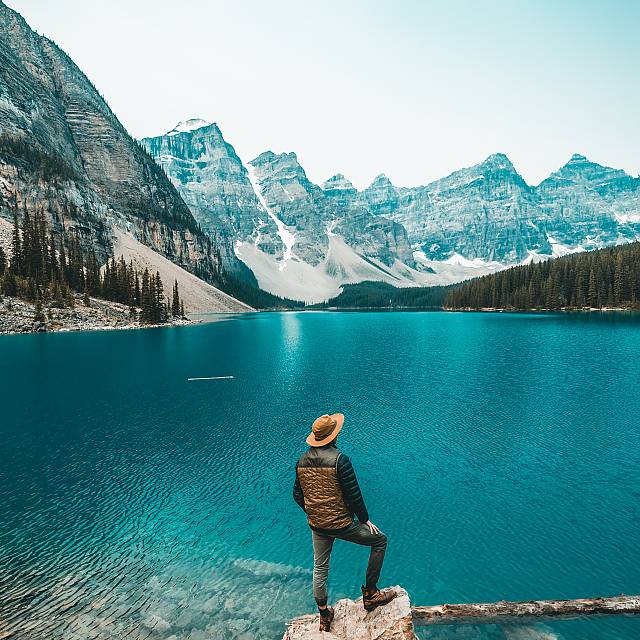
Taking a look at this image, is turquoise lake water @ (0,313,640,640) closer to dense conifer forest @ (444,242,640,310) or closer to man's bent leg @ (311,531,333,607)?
man's bent leg @ (311,531,333,607)

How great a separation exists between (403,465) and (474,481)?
166 inches

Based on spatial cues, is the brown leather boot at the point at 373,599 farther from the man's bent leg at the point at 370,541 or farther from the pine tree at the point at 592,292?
the pine tree at the point at 592,292

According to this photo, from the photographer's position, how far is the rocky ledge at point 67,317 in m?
98.4

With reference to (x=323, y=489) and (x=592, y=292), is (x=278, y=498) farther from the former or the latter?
(x=592, y=292)

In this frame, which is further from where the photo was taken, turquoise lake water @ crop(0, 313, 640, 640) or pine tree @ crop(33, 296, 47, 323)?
pine tree @ crop(33, 296, 47, 323)

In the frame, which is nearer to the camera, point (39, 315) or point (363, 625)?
point (363, 625)

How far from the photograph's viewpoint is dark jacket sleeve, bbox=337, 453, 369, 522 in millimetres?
8328

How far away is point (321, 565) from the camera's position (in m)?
9.05

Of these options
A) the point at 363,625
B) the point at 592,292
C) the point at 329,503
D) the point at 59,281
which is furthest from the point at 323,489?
the point at 592,292

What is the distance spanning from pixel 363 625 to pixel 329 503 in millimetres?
3074

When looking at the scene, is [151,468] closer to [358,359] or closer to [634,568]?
[634,568]

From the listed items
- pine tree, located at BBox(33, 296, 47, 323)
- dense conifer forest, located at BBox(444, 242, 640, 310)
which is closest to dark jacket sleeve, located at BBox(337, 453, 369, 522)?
pine tree, located at BBox(33, 296, 47, 323)

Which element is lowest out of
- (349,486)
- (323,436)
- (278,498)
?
(278,498)

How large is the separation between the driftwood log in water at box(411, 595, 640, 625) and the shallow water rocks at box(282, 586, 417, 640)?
2005 millimetres
